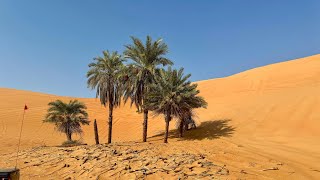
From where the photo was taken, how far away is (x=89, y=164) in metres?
12.1

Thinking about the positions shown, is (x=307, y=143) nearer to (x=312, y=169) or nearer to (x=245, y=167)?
(x=312, y=169)

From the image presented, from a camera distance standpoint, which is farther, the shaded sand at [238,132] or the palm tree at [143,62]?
the palm tree at [143,62]

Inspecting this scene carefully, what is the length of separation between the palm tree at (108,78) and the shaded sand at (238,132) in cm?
472

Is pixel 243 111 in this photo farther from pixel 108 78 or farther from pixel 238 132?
pixel 108 78

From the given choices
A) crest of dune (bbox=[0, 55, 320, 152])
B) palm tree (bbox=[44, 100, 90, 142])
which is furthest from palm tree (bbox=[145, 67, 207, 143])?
palm tree (bbox=[44, 100, 90, 142])

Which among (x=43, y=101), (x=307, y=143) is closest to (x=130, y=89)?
(x=307, y=143)

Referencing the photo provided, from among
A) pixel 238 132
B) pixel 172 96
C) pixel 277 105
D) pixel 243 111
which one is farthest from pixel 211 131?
pixel 277 105

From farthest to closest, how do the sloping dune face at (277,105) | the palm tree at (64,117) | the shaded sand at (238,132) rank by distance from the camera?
the palm tree at (64,117), the sloping dune face at (277,105), the shaded sand at (238,132)

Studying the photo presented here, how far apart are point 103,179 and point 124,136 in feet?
84.1

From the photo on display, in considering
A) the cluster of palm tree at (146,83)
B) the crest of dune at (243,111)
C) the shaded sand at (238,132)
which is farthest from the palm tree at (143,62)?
the crest of dune at (243,111)

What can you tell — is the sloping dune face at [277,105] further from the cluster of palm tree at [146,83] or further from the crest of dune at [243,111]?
the cluster of palm tree at [146,83]

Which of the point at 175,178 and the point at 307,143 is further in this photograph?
the point at 307,143

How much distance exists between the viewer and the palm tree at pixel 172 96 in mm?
20391

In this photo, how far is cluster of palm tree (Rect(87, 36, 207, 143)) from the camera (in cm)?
2078
